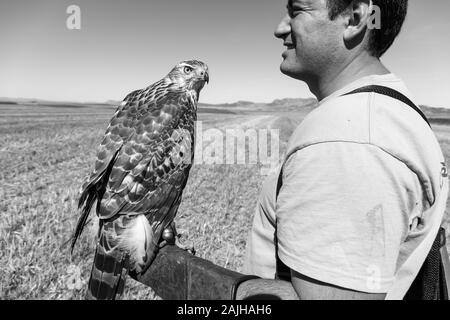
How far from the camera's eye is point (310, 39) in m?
1.64

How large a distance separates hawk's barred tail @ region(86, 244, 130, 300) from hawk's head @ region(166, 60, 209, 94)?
6.39 ft

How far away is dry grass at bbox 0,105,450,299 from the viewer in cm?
419

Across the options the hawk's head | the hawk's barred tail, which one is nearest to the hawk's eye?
the hawk's head

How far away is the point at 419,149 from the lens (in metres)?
1.19

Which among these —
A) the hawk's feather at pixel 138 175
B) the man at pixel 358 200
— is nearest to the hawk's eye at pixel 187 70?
the hawk's feather at pixel 138 175

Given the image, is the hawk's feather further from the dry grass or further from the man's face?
the dry grass

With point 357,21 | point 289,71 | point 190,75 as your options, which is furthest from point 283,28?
point 190,75

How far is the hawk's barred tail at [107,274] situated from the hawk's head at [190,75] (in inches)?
76.7

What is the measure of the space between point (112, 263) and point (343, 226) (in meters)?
1.95

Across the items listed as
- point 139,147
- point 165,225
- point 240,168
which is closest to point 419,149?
point 139,147

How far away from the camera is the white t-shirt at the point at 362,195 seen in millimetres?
1071
